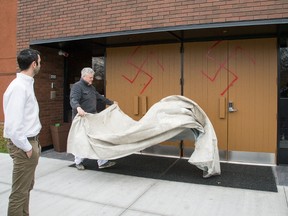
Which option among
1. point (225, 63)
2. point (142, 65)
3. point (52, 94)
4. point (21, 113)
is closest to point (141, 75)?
point (142, 65)

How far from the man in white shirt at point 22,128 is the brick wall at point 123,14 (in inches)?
129

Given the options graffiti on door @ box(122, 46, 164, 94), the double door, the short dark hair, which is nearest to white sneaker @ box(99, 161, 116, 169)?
the double door

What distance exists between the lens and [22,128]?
2.91 m

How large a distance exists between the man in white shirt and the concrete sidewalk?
102cm

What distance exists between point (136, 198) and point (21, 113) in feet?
7.29

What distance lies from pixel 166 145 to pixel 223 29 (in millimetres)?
2706

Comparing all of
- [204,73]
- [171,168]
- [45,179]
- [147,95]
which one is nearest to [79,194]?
[45,179]

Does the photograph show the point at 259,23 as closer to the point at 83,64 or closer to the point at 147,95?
the point at 147,95

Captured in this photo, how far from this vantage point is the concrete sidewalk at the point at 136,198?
157 inches

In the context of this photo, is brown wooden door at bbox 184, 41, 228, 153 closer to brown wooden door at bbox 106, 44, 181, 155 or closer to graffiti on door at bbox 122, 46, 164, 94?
brown wooden door at bbox 106, 44, 181, 155

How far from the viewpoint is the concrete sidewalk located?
399 centimetres

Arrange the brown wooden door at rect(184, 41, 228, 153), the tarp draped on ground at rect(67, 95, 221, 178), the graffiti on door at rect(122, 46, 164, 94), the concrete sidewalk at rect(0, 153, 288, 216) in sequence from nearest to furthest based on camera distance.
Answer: the concrete sidewalk at rect(0, 153, 288, 216) < the tarp draped on ground at rect(67, 95, 221, 178) < the brown wooden door at rect(184, 41, 228, 153) < the graffiti on door at rect(122, 46, 164, 94)

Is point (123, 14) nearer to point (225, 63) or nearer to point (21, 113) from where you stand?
point (225, 63)

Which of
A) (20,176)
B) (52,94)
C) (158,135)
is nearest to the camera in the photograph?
(20,176)
